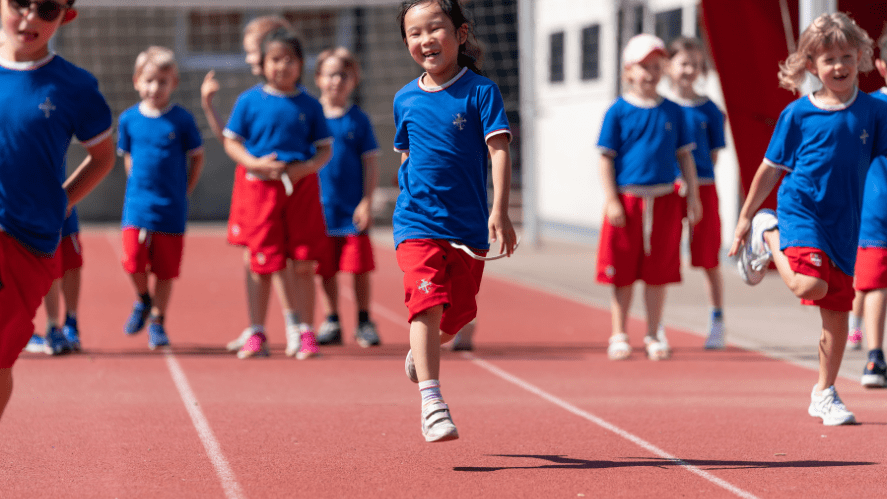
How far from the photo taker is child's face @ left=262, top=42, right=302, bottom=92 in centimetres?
738

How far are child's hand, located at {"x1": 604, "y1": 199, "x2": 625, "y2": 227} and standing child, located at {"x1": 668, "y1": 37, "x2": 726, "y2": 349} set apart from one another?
2.33 ft

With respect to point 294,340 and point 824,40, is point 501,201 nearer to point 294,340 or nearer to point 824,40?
point 824,40

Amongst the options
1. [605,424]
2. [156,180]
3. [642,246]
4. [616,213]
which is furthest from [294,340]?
[605,424]

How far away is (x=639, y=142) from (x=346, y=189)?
2.08 m

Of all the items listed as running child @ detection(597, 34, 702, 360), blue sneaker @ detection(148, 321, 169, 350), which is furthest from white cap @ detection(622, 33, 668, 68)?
blue sneaker @ detection(148, 321, 169, 350)

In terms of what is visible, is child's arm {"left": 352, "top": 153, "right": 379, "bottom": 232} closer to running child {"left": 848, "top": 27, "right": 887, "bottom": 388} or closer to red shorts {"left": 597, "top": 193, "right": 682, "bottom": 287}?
red shorts {"left": 597, "top": 193, "right": 682, "bottom": 287}

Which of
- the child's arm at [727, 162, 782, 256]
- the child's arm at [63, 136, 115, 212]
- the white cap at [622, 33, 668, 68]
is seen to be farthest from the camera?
the white cap at [622, 33, 668, 68]

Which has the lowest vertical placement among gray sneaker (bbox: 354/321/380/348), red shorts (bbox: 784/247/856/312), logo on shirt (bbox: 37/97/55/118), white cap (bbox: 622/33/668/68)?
gray sneaker (bbox: 354/321/380/348)

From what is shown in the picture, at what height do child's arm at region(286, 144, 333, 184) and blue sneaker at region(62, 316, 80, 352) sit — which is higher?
child's arm at region(286, 144, 333, 184)

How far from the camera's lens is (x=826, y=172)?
16.8 ft

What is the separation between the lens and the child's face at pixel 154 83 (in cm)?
784

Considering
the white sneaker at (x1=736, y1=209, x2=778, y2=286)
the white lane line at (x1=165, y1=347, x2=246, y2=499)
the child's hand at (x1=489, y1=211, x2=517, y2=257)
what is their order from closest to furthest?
the white lane line at (x1=165, y1=347, x2=246, y2=499) → the child's hand at (x1=489, y1=211, x2=517, y2=257) → the white sneaker at (x1=736, y1=209, x2=778, y2=286)

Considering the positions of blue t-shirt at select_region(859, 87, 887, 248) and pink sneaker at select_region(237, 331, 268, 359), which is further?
pink sneaker at select_region(237, 331, 268, 359)

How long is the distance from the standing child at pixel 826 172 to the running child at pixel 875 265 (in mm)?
1219
